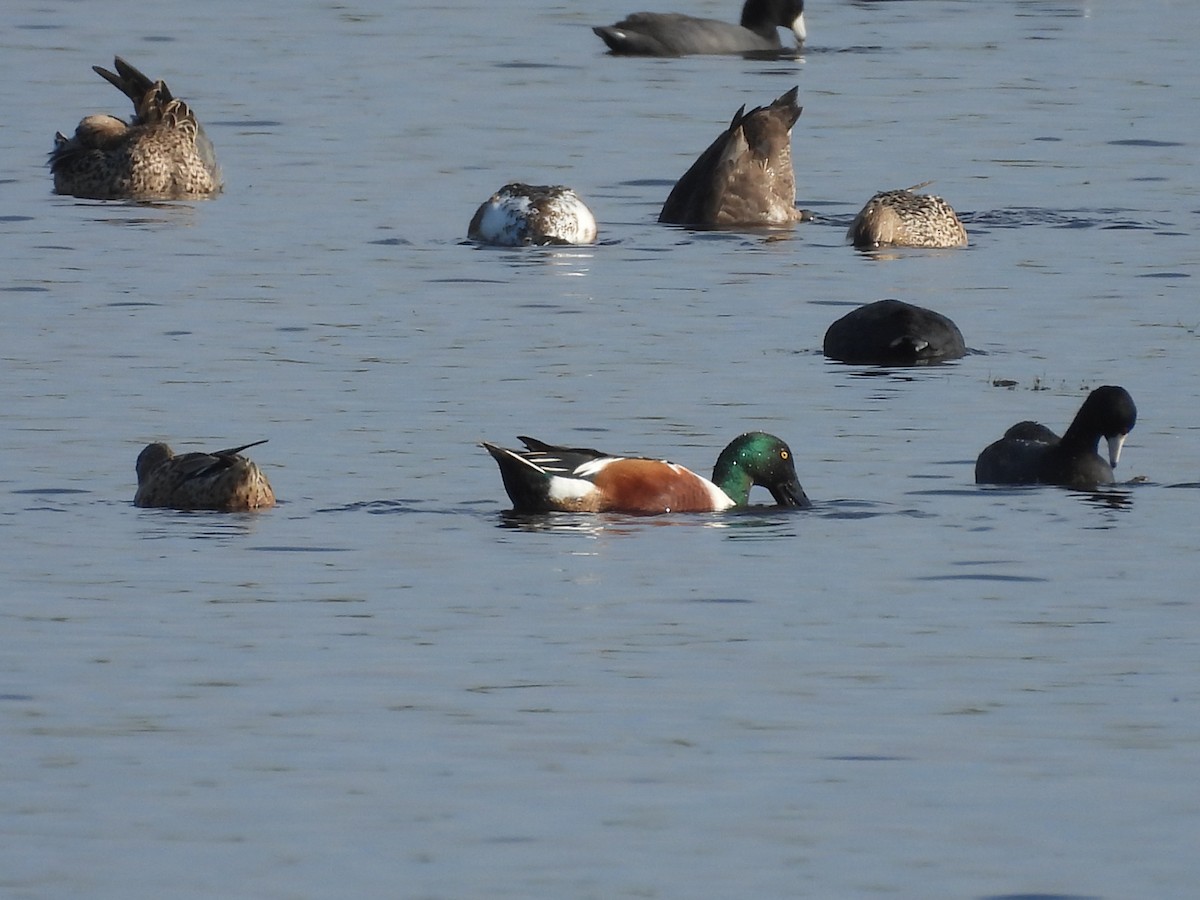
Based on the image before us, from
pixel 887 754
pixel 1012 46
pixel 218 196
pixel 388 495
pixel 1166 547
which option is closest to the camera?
pixel 887 754

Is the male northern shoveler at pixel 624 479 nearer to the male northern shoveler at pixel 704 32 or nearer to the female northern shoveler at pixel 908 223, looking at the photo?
the female northern shoveler at pixel 908 223

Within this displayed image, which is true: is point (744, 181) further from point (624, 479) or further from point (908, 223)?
point (624, 479)

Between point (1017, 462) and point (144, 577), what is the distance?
4114mm

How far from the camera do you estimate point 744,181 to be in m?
23.3

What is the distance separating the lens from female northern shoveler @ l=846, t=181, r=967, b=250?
848 inches

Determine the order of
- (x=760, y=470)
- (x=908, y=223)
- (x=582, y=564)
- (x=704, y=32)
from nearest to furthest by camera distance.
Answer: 1. (x=582, y=564)
2. (x=760, y=470)
3. (x=908, y=223)
4. (x=704, y=32)

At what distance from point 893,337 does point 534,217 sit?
5.04 meters

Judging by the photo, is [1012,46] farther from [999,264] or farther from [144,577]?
[144,577]

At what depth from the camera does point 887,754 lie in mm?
8938

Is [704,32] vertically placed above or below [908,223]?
above

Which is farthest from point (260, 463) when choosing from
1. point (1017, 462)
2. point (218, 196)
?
point (218, 196)

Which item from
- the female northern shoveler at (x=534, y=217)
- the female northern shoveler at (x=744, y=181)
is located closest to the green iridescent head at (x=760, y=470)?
the female northern shoveler at (x=534, y=217)

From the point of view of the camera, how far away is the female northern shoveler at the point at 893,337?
1709 cm

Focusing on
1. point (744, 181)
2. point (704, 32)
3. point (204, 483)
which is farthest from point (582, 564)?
point (704, 32)
